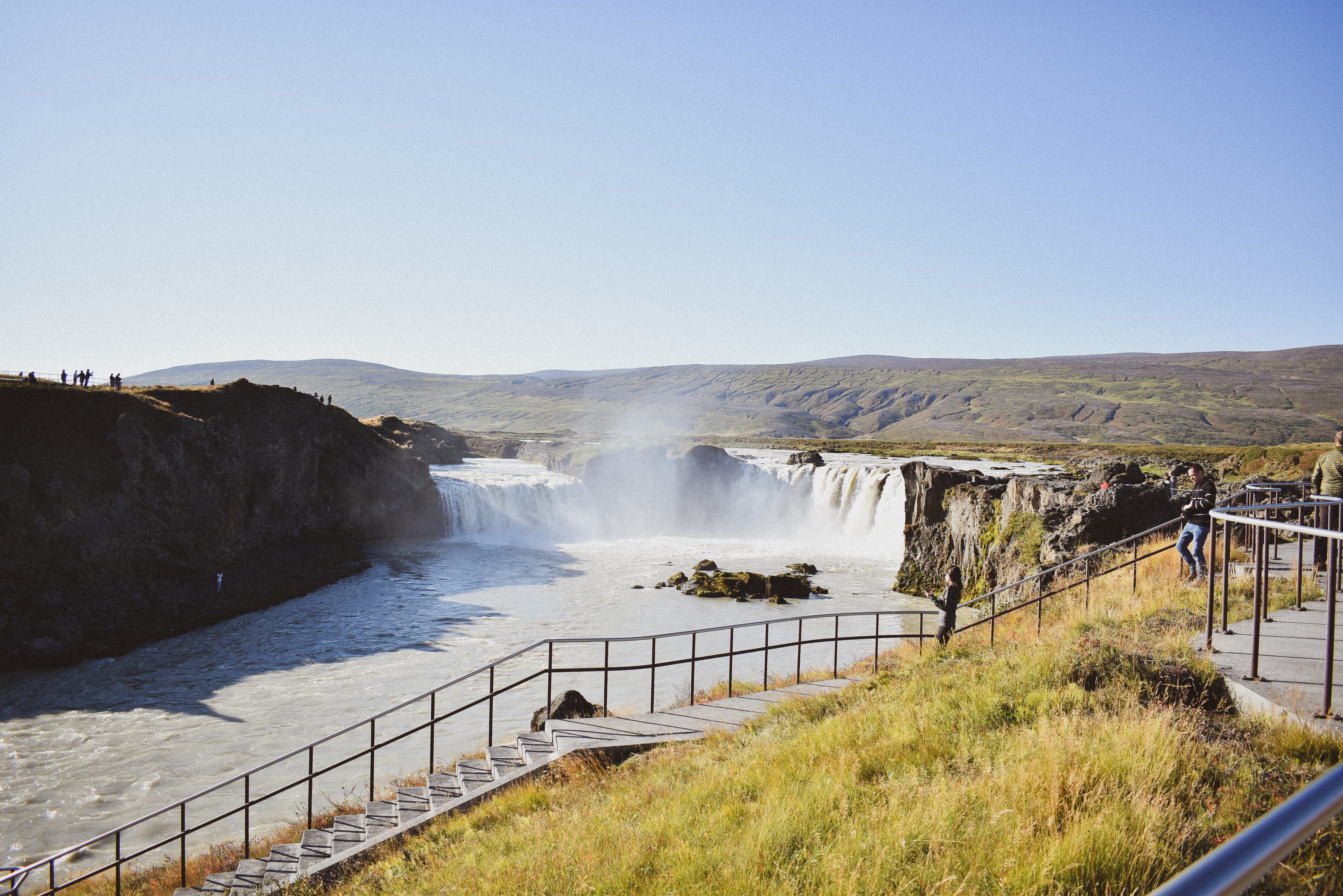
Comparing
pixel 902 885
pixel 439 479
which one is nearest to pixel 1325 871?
pixel 902 885

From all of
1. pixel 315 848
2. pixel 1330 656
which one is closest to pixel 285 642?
pixel 315 848

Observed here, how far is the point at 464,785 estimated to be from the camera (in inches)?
398

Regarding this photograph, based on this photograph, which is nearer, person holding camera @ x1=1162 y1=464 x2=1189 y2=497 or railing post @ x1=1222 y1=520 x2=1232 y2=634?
railing post @ x1=1222 y1=520 x2=1232 y2=634

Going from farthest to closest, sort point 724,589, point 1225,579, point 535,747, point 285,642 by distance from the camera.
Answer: point 724,589 → point 285,642 → point 535,747 → point 1225,579

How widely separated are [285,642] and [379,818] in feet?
57.1

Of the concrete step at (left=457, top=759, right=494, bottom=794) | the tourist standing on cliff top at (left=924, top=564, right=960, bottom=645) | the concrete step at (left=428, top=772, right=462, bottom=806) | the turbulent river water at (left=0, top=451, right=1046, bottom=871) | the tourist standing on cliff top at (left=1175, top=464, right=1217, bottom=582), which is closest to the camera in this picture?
the concrete step at (left=428, top=772, right=462, bottom=806)

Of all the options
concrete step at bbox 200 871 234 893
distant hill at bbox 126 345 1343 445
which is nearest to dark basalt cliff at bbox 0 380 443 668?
concrete step at bbox 200 871 234 893

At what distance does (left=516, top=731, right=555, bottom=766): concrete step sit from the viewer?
10219 mm

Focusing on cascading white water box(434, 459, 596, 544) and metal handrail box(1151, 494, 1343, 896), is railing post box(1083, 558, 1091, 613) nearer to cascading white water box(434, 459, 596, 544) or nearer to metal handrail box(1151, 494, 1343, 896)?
metal handrail box(1151, 494, 1343, 896)

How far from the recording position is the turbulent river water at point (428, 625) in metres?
15.7

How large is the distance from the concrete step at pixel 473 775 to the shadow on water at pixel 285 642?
9.45 m

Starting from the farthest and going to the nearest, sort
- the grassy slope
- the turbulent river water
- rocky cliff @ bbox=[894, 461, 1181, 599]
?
rocky cliff @ bbox=[894, 461, 1181, 599], the turbulent river water, the grassy slope

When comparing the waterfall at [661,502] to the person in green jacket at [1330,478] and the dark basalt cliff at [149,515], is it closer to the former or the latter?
the dark basalt cliff at [149,515]

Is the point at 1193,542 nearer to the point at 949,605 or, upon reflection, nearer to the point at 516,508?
the point at 949,605
